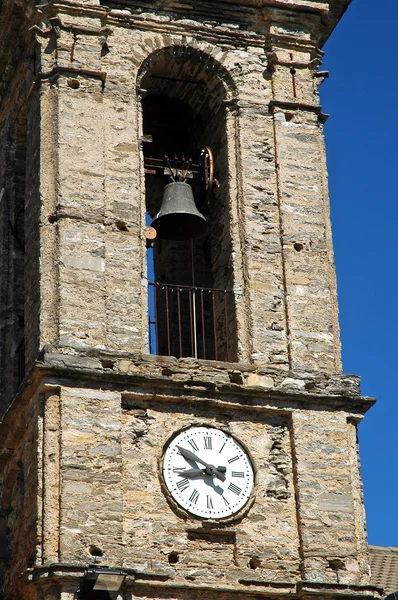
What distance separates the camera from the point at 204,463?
19.3 meters

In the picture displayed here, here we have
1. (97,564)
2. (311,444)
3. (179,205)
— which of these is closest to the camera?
(97,564)

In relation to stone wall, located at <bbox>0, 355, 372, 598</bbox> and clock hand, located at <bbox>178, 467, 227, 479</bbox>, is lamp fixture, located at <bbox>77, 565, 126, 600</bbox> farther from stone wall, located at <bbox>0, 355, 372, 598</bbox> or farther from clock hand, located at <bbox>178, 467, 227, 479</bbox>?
clock hand, located at <bbox>178, 467, 227, 479</bbox>

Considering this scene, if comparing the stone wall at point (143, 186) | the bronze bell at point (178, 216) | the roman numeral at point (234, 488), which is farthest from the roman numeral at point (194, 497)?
the bronze bell at point (178, 216)

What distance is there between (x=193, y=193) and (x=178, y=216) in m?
0.96

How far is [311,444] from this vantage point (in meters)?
19.6

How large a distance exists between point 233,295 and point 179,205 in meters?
1.10

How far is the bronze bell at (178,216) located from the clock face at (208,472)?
7.96ft

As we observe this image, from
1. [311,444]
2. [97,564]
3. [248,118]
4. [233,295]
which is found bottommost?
[97,564]

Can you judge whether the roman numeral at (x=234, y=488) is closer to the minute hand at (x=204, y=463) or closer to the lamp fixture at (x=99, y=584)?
the minute hand at (x=204, y=463)

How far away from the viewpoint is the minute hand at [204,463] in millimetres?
19312

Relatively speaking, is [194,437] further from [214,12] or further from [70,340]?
[214,12]

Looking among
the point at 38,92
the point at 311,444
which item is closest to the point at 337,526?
the point at 311,444

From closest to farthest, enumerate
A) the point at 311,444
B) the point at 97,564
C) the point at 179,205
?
the point at 97,564
the point at 311,444
the point at 179,205

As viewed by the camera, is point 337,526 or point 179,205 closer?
point 337,526
